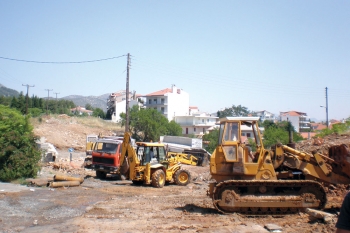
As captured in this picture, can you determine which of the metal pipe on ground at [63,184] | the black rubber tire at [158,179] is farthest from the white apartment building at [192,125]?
the metal pipe on ground at [63,184]

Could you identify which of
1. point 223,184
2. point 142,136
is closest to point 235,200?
point 223,184

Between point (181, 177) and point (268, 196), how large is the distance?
9.83 metres

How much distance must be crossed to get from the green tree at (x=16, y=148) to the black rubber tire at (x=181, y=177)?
7.24 metres

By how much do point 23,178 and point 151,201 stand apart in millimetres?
8045

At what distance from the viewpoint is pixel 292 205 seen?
1186 cm

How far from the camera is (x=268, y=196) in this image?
11.9 metres

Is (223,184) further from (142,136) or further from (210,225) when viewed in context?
(142,136)

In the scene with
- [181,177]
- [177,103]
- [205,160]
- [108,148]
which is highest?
[177,103]

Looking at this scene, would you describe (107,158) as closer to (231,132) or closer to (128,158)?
(128,158)

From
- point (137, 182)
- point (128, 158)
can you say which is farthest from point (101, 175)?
point (128, 158)

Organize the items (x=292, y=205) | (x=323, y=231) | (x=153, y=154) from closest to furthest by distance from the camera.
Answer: (x=323, y=231)
(x=292, y=205)
(x=153, y=154)

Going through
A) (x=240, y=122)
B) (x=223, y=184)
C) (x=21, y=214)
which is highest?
(x=240, y=122)

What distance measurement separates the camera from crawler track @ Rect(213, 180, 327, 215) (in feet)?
38.9

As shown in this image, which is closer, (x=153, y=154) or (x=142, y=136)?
(x=153, y=154)
